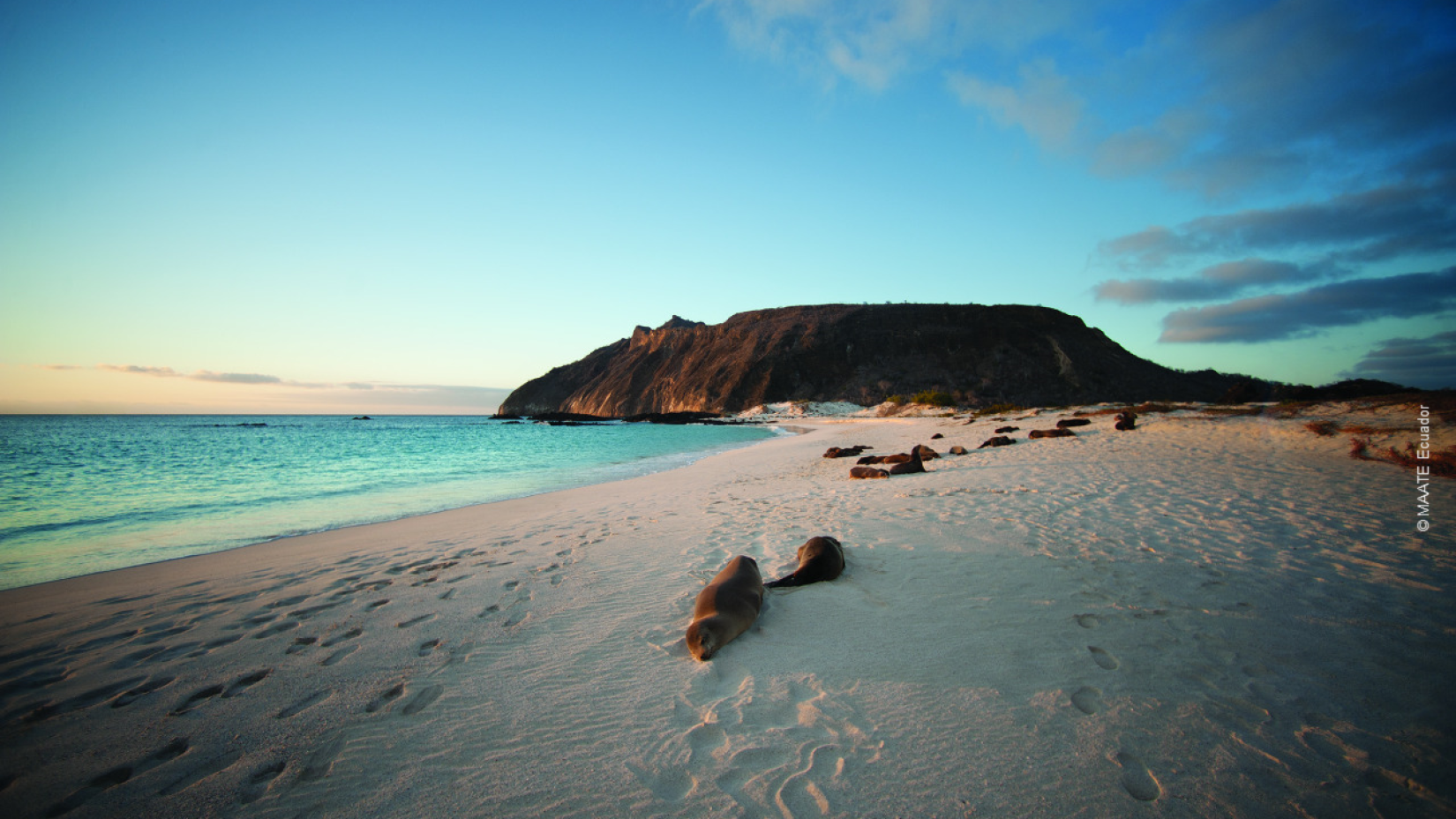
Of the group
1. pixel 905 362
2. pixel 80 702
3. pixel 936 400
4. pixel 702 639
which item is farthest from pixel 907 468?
pixel 905 362

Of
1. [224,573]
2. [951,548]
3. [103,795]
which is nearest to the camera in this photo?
[103,795]

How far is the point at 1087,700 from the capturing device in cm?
279

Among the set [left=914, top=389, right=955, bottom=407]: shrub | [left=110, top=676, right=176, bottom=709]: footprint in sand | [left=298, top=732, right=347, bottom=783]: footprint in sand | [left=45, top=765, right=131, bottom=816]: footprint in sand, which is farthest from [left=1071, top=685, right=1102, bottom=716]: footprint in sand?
[left=914, top=389, right=955, bottom=407]: shrub

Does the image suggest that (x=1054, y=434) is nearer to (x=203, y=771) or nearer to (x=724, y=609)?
(x=724, y=609)

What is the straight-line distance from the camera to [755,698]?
292cm

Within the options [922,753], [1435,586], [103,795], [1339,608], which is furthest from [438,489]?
[1435,586]

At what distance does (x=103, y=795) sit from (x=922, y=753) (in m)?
3.70

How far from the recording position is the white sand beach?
7.38 ft

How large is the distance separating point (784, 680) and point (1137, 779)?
169 cm

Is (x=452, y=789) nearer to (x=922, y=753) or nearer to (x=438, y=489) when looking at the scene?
A: (x=922, y=753)

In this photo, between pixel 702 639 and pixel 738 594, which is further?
pixel 738 594

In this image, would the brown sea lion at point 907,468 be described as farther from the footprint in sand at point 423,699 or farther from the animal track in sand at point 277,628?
the animal track in sand at point 277,628

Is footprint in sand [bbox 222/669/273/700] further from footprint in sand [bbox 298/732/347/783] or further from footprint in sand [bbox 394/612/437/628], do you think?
footprint in sand [bbox 298/732/347/783]

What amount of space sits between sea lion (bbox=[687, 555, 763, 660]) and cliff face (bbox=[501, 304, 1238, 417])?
60.9 meters
